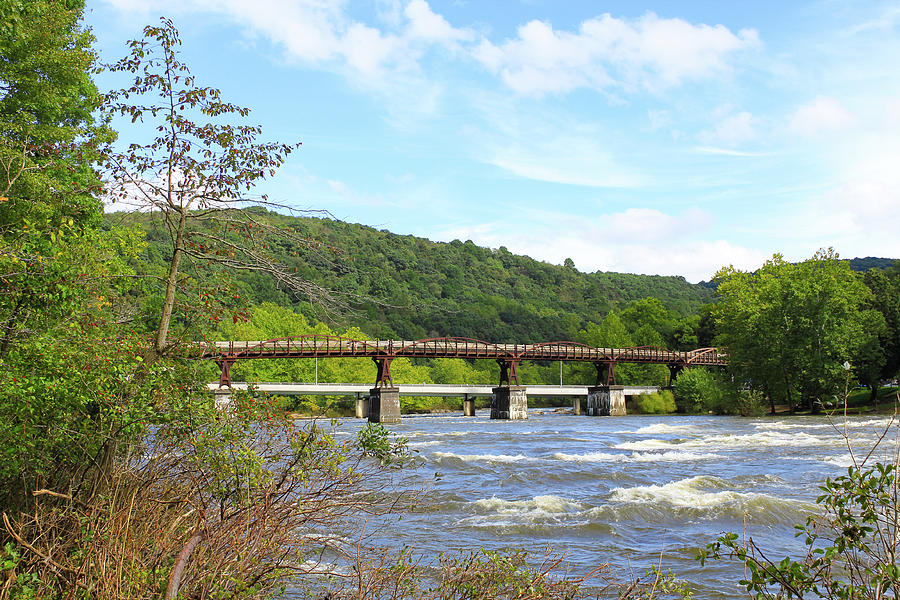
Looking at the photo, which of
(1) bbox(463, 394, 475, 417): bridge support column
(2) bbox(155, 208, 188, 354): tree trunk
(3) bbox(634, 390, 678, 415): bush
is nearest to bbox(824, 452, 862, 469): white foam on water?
(2) bbox(155, 208, 188, 354): tree trunk

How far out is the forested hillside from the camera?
7.93 m

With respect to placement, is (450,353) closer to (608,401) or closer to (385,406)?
(385,406)

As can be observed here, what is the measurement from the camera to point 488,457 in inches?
1052

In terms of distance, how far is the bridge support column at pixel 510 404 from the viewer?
66.2m

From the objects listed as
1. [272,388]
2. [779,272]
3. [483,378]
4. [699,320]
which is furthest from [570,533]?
[483,378]

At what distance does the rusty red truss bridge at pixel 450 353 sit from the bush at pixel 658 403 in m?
4.25

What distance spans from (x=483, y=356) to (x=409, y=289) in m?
37.1

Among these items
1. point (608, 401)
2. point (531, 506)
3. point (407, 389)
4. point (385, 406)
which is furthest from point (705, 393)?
point (531, 506)

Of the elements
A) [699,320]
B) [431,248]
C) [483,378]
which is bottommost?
[483,378]

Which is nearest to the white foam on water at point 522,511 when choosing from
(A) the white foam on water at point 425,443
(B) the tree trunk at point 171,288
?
(B) the tree trunk at point 171,288

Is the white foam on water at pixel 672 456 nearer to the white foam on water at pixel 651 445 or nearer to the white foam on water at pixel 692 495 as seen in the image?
the white foam on water at pixel 651 445

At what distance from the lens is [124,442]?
732 cm

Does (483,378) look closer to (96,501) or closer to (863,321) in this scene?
(863,321)

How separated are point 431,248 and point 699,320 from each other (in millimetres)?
100424
